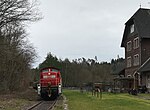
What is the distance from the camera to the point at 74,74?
3930 inches

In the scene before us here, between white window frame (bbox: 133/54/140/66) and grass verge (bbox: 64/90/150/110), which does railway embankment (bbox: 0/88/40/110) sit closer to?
grass verge (bbox: 64/90/150/110)

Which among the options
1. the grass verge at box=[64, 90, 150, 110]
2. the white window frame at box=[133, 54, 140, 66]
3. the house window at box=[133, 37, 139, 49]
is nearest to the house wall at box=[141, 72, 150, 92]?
the white window frame at box=[133, 54, 140, 66]

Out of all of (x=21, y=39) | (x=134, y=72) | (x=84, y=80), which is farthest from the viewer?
(x=84, y=80)

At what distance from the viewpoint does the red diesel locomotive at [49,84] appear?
35.7 m

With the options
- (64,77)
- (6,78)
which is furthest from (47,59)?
(6,78)

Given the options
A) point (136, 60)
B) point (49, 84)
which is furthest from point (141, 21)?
point (49, 84)

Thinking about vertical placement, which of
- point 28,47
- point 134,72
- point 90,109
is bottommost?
point 90,109

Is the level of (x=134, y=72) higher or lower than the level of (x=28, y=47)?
lower

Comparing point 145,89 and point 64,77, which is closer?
point 145,89

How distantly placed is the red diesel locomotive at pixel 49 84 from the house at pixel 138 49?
16.1 m

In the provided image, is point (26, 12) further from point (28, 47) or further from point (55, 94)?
point (28, 47)

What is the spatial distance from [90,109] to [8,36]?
24.4m

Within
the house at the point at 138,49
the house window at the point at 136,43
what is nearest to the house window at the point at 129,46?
the house at the point at 138,49

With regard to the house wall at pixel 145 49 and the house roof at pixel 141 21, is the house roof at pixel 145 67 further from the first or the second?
the house roof at pixel 141 21
